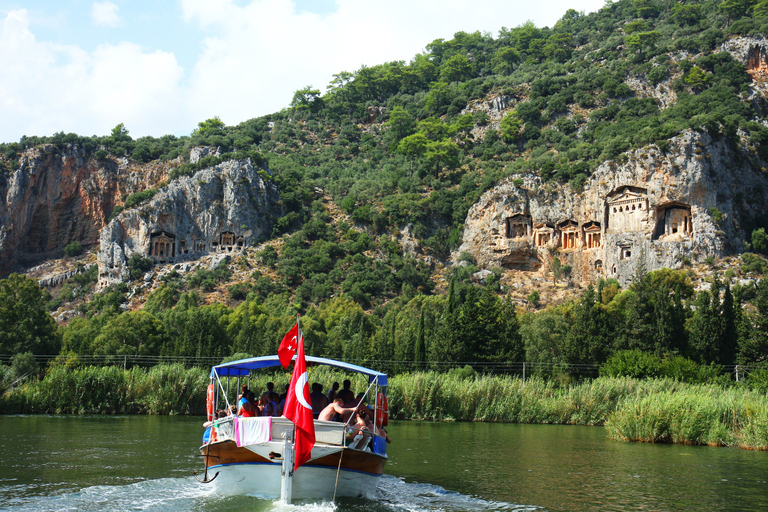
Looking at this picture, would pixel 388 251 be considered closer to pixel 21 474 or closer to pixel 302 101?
pixel 302 101

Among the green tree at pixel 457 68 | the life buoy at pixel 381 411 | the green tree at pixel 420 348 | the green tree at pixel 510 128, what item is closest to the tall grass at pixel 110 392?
the green tree at pixel 420 348

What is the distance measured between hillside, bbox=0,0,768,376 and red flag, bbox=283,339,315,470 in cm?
3628

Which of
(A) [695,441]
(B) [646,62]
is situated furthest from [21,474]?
(B) [646,62]

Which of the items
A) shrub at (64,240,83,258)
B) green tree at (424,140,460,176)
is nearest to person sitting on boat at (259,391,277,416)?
green tree at (424,140,460,176)

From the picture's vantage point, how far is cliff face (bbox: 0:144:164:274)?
3713 inches

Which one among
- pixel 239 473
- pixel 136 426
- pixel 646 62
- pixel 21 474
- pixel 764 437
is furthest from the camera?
pixel 646 62

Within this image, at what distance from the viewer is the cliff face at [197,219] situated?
289 feet

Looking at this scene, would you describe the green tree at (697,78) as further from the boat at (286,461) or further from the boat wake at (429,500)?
the boat at (286,461)

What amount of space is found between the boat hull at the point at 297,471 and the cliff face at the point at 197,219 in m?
75.9

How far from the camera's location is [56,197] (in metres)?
97.6

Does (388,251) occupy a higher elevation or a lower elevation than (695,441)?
higher

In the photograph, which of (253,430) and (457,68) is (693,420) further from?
(457,68)

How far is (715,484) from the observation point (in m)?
18.4

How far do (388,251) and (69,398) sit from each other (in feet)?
184
